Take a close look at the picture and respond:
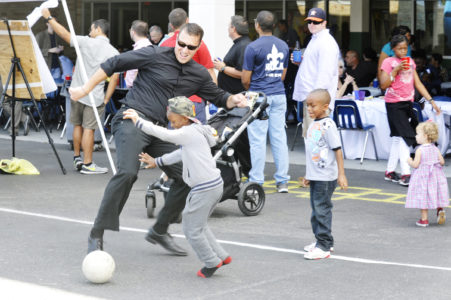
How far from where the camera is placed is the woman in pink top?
10.5 meters

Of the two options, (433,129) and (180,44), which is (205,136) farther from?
(433,129)

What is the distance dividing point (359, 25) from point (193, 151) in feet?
53.6

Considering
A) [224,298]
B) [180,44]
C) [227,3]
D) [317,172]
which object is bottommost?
[224,298]

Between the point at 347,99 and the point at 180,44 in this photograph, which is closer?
the point at 180,44

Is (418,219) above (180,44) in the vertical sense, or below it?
below

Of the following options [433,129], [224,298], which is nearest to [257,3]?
[433,129]

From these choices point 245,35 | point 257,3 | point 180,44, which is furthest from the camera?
point 257,3

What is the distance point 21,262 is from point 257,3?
18.0 metres

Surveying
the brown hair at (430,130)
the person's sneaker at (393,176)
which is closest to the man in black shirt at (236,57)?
the person's sneaker at (393,176)

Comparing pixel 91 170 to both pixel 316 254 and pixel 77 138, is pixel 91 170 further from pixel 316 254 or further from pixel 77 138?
pixel 316 254

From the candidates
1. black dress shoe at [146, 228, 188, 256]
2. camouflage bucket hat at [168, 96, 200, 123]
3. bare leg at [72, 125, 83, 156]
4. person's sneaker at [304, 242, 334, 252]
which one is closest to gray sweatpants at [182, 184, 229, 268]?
camouflage bucket hat at [168, 96, 200, 123]

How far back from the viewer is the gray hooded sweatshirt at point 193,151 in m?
6.11

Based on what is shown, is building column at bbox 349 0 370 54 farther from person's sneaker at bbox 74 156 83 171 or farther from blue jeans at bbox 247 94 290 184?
blue jeans at bbox 247 94 290 184

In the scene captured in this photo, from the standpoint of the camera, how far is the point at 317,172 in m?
6.79
